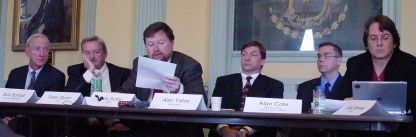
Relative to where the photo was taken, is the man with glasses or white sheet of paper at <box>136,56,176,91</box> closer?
white sheet of paper at <box>136,56,176,91</box>

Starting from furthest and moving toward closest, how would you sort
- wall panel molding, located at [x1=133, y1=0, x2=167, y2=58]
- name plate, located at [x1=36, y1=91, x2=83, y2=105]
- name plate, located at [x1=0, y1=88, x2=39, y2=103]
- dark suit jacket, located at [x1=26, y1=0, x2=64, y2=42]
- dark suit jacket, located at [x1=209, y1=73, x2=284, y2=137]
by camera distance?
1. dark suit jacket, located at [x1=26, y1=0, x2=64, y2=42]
2. wall panel molding, located at [x1=133, y1=0, x2=167, y2=58]
3. dark suit jacket, located at [x1=209, y1=73, x2=284, y2=137]
4. name plate, located at [x1=0, y1=88, x2=39, y2=103]
5. name plate, located at [x1=36, y1=91, x2=83, y2=105]

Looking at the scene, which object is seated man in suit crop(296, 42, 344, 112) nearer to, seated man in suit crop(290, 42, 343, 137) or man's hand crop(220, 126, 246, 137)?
seated man in suit crop(290, 42, 343, 137)

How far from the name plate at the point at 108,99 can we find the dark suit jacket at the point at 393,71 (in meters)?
1.21

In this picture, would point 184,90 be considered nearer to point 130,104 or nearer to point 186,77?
point 186,77

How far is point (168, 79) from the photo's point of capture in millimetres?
3074

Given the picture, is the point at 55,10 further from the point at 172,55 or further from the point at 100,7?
the point at 172,55

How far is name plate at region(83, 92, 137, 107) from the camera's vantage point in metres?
3.00

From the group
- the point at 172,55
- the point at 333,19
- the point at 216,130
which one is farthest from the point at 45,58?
the point at 333,19

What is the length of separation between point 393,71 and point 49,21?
11.8 feet

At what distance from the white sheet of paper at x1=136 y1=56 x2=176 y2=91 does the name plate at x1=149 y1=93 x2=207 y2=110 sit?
261 millimetres

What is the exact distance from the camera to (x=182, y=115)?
2.60m

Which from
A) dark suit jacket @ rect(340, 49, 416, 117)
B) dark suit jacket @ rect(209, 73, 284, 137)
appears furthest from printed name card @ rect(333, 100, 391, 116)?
dark suit jacket @ rect(209, 73, 284, 137)

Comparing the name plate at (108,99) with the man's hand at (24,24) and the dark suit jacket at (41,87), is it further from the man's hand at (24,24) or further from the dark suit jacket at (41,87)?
the man's hand at (24,24)

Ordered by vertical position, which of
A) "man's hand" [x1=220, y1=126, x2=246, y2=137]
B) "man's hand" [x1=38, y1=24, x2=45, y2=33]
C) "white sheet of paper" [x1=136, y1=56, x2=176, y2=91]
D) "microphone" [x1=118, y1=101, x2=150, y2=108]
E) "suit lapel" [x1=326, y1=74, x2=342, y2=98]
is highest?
"man's hand" [x1=38, y1=24, x2=45, y2=33]
